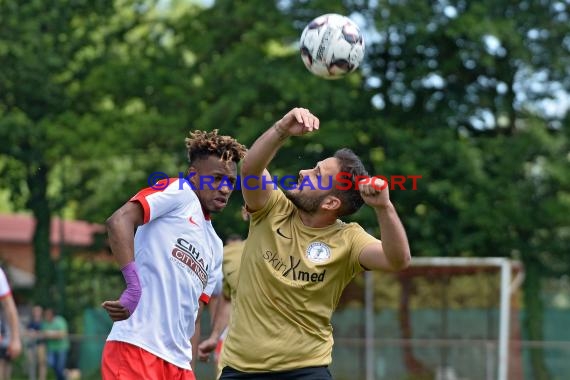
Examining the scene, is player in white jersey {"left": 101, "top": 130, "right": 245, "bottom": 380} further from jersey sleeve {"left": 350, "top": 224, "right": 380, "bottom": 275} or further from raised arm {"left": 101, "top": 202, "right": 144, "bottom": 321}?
jersey sleeve {"left": 350, "top": 224, "right": 380, "bottom": 275}

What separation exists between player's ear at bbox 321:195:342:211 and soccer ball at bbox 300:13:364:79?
1.37 m

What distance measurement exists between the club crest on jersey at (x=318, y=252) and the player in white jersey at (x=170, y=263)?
0.78m

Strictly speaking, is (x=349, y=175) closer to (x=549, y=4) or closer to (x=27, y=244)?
(x=549, y=4)

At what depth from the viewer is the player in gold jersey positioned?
560 centimetres

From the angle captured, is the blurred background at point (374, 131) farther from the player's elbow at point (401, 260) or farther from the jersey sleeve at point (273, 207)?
the player's elbow at point (401, 260)

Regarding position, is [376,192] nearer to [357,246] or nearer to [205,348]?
[357,246]

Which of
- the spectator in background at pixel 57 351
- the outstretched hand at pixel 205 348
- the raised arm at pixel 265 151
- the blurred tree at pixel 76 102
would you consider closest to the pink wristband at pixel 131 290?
the raised arm at pixel 265 151

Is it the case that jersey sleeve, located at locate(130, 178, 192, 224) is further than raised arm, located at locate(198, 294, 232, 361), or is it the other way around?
raised arm, located at locate(198, 294, 232, 361)

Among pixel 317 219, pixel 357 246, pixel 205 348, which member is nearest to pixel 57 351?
pixel 205 348

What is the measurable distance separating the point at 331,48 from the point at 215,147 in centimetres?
109

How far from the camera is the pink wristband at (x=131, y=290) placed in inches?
217

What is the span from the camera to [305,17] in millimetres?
24141

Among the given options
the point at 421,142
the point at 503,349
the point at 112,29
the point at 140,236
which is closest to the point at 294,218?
the point at 140,236

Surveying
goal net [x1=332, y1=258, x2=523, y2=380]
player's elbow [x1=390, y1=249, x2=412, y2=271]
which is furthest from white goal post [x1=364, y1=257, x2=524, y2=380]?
player's elbow [x1=390, y1=249, x2=412, y2=271]
